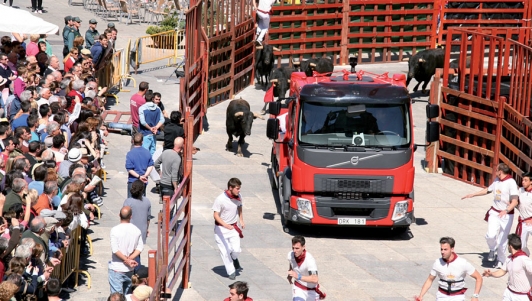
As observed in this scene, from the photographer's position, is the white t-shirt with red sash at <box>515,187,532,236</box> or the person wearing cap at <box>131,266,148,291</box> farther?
the white t-shirt with red sash at <box>515,187,532,236</box>

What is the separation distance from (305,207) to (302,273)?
4.31m

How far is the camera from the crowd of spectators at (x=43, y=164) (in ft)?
40.0

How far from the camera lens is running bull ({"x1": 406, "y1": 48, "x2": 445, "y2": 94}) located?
92.3 feet

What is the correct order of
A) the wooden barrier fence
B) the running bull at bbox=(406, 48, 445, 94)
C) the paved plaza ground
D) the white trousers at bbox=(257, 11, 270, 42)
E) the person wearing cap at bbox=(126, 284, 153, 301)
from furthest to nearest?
the wooden barrier fence
the white trousers at bbox=(257, 11, 270, 42)
the running bull at bbox=(406, 48, 445, 94)
the paved plaza ground
the person wearing cap at bbox=(126, 284, 153, 301)

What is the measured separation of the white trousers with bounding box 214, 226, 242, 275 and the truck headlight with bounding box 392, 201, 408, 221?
10.9 ft

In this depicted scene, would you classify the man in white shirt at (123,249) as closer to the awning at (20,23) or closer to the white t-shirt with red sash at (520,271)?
the white t-shirt with red sash at (520,271)

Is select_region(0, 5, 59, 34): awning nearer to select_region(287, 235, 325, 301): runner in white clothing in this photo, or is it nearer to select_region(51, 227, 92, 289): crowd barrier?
select_region(51, 227, 92, 289): crowd barrier

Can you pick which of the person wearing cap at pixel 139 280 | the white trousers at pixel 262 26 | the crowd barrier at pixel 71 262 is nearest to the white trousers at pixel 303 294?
the person wearing cap at pixel 139 280

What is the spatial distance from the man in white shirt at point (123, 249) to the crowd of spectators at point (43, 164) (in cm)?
72

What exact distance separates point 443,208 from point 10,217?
956cm

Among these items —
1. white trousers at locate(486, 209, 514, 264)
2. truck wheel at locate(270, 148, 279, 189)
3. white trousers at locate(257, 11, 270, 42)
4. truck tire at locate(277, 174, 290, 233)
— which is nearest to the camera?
white trousers at locate(486, 209, 514, 264)

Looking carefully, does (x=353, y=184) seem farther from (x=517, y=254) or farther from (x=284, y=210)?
(x=517, y=254)

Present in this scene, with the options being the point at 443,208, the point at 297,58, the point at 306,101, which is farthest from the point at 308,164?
the point at 297,58

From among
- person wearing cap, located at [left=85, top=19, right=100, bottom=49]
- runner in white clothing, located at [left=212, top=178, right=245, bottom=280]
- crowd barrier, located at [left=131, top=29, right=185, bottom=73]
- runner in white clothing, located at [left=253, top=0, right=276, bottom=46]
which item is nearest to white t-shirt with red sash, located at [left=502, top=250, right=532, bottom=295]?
runner in white clothing, located at [left=212, top=178, right=245, bottom=280]
